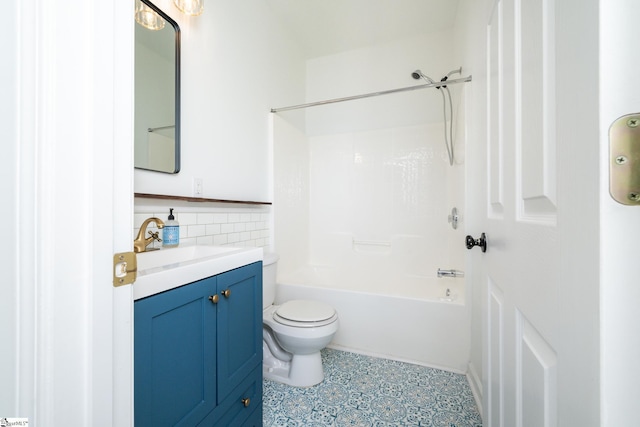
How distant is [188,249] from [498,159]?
1319mm

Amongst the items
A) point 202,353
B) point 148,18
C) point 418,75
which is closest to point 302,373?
point 202,353

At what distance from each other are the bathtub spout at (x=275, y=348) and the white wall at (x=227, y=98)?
3.16ft

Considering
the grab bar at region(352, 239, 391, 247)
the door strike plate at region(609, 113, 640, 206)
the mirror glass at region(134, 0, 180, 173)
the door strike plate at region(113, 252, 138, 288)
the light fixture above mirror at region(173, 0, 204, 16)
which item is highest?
the light fixture above mirror at region(173, 0, 204, 16)

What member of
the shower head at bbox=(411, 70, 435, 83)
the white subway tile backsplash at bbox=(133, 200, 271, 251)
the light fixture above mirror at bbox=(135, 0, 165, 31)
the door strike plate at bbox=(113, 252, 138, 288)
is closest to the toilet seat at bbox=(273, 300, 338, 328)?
the white subway tile backsplash at bbox=(133, 200, 271, 251)

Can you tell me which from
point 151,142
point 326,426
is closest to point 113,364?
point 151,142

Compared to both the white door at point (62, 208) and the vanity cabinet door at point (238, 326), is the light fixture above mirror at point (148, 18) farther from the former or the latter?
the vanity cabinet door at point (238, 326)

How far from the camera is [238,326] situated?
1015mm

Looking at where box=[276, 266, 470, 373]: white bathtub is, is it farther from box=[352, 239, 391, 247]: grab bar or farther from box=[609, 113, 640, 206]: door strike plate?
box=[609, 113, 640, 206]: door strike plate

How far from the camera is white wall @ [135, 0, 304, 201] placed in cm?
139

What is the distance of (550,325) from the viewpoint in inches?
15.6

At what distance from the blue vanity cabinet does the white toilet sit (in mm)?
353

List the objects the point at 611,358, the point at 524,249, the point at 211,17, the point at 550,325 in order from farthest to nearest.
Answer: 1. the point at 211,17
2. the point at 524,249
3. the point at 550,325
4. the point at 611,358

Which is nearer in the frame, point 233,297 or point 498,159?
point 498,159

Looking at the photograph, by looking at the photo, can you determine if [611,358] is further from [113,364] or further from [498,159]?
[113,364]
